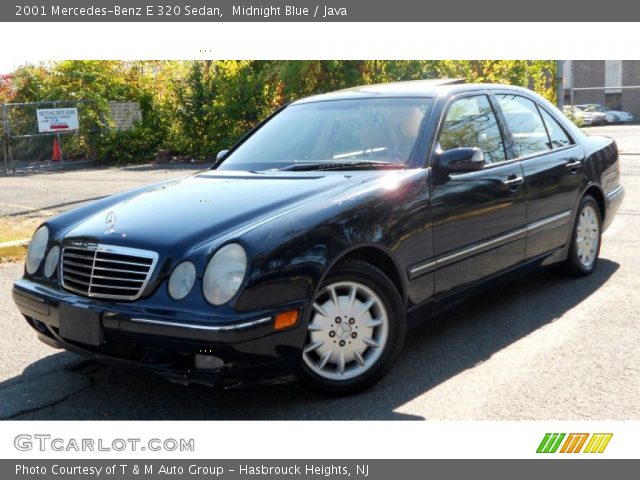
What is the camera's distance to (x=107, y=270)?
3461mm

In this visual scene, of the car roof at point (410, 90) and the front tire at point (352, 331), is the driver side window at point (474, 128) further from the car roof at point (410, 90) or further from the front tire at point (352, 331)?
the front tire at point (352, 331)

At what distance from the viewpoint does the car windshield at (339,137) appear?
434 cm

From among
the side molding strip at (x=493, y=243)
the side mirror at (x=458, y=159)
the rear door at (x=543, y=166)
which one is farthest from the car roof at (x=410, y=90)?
the side molding strip at (x=493, y=243)

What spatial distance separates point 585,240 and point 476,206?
181 cm

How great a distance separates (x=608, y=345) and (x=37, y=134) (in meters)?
19.6

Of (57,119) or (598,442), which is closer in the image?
(598,442)

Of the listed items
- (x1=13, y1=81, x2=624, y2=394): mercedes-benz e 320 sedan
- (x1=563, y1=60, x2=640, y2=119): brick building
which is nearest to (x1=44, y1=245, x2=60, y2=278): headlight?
(x1=13, y1=81, x2=624, y2=394): mercedes-benz e 320 sedan

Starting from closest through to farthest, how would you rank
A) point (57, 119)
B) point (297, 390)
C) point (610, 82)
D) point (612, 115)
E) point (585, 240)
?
1. point (297, 390)
2. point (585, 240)
3. point (57, 119)
4. point (612, 115)
5. point (610, 82)

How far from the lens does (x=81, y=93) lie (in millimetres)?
21516

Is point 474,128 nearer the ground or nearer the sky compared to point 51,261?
nearer the sky

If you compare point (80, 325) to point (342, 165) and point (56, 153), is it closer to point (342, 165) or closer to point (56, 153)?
point (342, 165)

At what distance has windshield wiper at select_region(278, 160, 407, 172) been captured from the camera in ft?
13.7

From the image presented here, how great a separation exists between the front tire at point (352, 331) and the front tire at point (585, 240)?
2390 millimetres

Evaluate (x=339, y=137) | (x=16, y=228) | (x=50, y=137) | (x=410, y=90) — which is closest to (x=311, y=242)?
(x=339, y=137)
